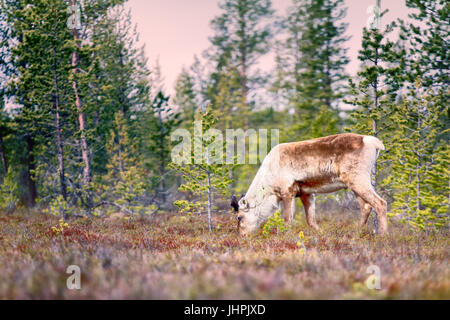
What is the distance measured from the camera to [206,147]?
29.4 ft

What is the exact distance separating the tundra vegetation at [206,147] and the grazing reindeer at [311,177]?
0.53 m

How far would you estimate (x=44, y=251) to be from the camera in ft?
18.4

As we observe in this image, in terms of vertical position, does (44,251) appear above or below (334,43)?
below

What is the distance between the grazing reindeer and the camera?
25.3 feet

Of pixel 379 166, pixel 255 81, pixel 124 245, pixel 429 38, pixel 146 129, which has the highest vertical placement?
pixel 255 81

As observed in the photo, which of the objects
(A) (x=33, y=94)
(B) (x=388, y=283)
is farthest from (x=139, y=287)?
(A) (x=33, y=94)

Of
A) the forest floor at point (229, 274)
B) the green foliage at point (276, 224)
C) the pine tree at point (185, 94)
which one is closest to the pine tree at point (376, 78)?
the green foliage at point (276, 224)

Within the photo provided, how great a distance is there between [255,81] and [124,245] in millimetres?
21604

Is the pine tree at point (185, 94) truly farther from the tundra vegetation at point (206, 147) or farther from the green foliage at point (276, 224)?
the green foliage at point (276, 224)

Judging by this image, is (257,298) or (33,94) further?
(33,94)

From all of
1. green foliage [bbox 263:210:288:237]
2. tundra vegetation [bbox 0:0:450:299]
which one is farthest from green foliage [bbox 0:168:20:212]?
green foliage [bbox 263:210:288:237]

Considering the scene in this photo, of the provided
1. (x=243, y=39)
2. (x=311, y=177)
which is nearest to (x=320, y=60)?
(x=243, y=39)

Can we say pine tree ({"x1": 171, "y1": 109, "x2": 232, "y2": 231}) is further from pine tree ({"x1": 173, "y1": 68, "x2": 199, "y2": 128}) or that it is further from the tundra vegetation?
pine tree ({"x1": 173, "y1": 68, "x2": 199, "y2": 128})

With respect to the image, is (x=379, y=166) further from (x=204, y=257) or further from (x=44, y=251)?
(x=44, y=251)
